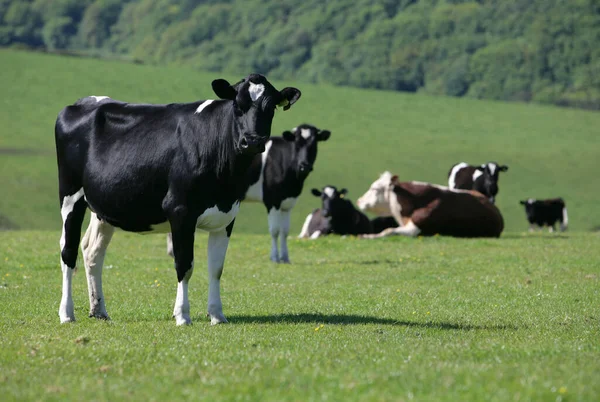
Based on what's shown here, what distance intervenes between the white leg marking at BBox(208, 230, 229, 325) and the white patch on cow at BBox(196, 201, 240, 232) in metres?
→ 0.12

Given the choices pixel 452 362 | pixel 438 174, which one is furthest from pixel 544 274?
pixel 438 174

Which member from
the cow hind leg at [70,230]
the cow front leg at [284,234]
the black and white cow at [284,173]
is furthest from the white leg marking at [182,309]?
the black and white cow at [284,173]

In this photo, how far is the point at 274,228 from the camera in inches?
773

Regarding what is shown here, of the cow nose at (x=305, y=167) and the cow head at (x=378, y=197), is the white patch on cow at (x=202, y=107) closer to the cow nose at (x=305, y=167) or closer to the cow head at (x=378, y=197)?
the cow nose at (x=305, y=167)

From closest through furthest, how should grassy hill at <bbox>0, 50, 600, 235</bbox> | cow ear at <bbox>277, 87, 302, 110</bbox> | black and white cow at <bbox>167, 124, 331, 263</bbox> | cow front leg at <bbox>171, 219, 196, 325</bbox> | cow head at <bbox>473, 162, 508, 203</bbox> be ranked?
cow front leg at <bbox>171, 219, 196, 325</bbox> → cow ear at <bbox>277, 87, 302, 110</bbox> → black and white cow at <bbox>167, 124, 331, 263</bbox> → cow head at <bbox>473, 162, 508, 203</bbox> → grassy hill at <bbox>0, 50, 600, 235</bbox>

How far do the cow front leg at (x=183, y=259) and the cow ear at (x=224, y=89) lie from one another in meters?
1.40

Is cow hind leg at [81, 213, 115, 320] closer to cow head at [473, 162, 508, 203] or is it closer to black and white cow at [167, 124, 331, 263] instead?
black and white cow at [167, 124, 331, 263]

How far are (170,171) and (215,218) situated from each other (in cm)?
69

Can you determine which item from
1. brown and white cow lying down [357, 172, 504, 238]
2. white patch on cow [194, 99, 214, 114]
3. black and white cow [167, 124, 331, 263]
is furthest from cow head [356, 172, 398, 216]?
white patch on cow [194, 99, 214, 114]

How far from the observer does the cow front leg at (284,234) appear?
63.3 ft

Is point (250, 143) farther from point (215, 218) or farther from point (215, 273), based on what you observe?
point (215, 273)

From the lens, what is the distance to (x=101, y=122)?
1120 cm

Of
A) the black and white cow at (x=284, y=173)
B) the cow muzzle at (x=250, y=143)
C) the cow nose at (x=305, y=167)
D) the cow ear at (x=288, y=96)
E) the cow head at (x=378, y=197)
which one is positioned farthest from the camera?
the cow head at (x=378, y=197)

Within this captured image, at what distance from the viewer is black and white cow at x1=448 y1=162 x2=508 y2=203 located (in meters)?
30.1
